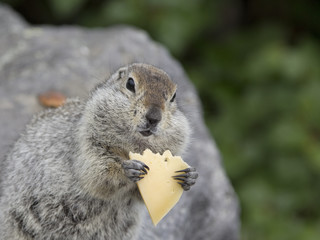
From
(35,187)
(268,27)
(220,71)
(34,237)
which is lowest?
(34,237)

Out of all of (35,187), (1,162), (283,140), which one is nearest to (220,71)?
(283,140)

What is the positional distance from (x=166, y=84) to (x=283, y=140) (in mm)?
2119

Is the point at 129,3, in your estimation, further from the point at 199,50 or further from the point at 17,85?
the point at 17,85

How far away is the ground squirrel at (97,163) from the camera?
105 inches

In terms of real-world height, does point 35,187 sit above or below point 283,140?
below

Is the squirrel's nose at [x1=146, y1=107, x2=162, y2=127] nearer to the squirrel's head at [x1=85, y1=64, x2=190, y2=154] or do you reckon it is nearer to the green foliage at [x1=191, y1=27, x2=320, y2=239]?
the squirrel's head at [x1=85, y1=64, x2=190, y2=154]

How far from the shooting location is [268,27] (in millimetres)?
5375

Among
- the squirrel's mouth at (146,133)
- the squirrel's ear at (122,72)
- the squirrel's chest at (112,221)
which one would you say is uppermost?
the squirrel's ear at (122,72)

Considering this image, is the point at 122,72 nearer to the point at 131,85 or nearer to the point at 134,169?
the point at 131,85

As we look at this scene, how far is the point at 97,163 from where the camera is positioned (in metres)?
2.75

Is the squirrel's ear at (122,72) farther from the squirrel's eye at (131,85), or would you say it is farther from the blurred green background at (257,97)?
the blurred green background at (257,97)

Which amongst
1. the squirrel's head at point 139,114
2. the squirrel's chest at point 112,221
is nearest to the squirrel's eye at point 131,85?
the squirrel's head at point 139,114

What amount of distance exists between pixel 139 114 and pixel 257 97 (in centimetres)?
255

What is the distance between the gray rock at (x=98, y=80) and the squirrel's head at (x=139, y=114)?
0.33 metres
